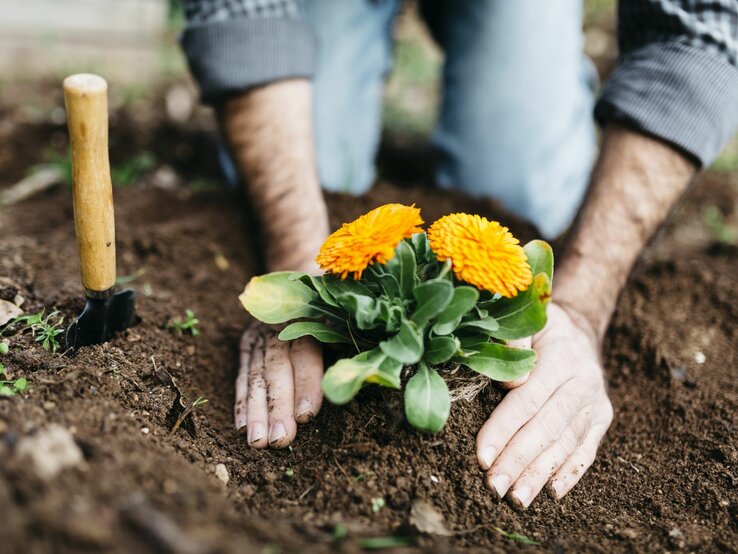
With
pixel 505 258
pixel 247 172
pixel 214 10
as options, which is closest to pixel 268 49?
pixel 214 10

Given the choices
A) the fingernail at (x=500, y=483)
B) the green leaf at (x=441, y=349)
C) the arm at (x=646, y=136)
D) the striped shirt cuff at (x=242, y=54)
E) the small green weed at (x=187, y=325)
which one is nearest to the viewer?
the green leaf at (x=441, y=349)

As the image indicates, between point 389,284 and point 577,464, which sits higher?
point 389,284

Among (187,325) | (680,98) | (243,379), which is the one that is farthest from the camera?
(680,98)

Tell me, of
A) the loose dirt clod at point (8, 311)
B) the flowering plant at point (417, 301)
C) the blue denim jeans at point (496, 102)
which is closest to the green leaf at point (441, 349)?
the flowering plant at point (417, 301)

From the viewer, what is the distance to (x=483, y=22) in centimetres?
338

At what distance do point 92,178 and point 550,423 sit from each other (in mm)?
1332

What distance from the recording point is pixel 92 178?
1.53 meters

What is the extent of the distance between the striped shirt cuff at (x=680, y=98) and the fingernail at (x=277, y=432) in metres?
1.66

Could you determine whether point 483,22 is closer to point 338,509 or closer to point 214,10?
point 214,10

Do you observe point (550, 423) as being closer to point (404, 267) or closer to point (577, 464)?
point (577, 464)

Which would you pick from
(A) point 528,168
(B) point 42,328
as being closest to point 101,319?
(B) point 42,328

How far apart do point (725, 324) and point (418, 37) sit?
186 inches

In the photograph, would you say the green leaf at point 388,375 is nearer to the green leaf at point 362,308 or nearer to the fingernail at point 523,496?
the green leaf at point 362,308

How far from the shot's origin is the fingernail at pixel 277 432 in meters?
1.70
